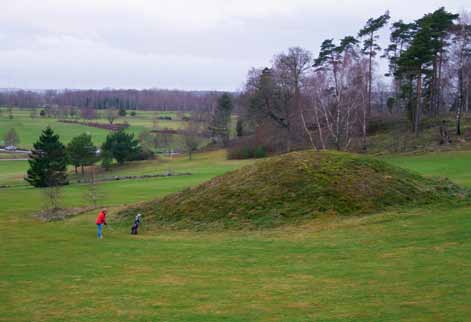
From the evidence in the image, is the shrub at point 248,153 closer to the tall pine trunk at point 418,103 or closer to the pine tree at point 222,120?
the pine tree at point 222,120

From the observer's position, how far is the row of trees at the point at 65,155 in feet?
211

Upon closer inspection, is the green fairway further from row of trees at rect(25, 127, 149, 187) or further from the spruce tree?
the spruce tree

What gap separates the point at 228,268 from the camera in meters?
17.8

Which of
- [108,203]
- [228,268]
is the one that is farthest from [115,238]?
[108,203]

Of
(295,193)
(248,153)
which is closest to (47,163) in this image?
(248,153)

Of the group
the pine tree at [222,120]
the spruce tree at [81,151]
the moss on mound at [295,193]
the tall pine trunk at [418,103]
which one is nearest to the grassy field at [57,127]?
the pine tree at [222,120]

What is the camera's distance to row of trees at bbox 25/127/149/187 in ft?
211

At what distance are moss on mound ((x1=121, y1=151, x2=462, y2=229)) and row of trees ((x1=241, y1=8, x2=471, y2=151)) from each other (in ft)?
79.3

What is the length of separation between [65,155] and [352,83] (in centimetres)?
3791

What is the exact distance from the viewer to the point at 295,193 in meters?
29.1

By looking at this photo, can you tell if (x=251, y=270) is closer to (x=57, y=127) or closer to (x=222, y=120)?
(x=222, y=120)

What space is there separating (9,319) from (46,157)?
185ft

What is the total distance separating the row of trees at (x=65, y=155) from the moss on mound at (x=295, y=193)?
2928 centimetres

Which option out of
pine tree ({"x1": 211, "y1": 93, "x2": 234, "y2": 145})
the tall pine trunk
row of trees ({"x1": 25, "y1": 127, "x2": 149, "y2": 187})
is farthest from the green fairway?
pine tree ({"x1": 211, "y1": 93, "x2": 234, "y2": 145})
